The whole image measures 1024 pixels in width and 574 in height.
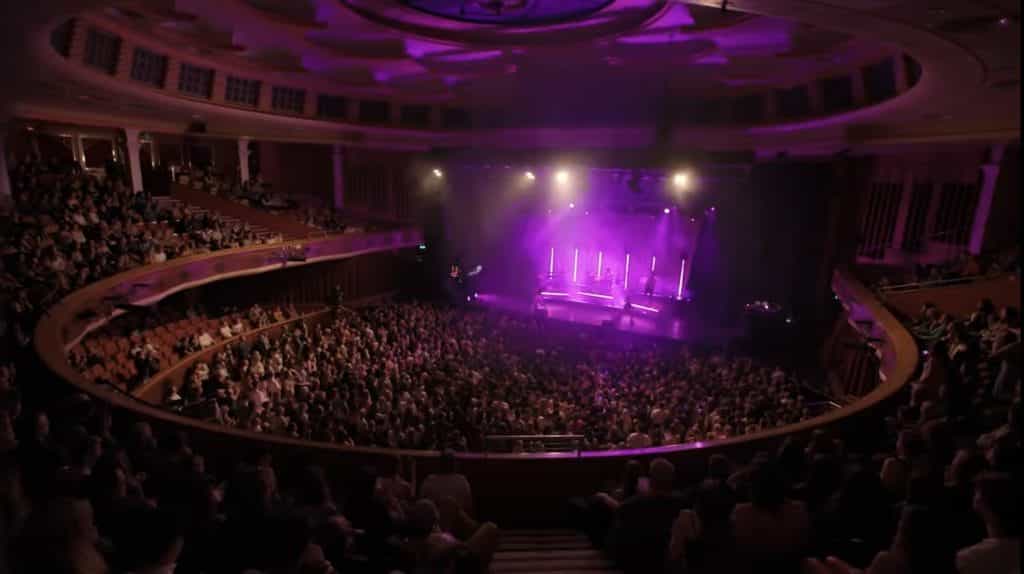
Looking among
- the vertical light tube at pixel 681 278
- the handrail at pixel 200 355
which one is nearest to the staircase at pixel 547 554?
the handrail at pixel 200 355

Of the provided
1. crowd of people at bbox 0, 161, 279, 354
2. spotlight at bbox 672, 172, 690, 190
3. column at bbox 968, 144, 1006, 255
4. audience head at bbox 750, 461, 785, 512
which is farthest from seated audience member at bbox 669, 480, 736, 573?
spotlight at bbox 672, 172, 690, 190

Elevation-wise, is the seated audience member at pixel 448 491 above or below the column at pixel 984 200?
below

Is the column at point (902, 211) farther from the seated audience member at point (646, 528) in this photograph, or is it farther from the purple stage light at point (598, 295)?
the seated audience member at point (646, 528)

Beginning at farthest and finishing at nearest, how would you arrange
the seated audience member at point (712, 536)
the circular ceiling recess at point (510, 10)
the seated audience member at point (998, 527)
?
the circular ceiling recess at point (510, 10) → the seated audience member at point (712, 536) → the seated audience member at point (998, 527)

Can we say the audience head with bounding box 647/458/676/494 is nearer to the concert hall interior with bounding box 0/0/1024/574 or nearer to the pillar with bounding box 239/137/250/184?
the concert hall interior with bounding box 0/0/1024/574

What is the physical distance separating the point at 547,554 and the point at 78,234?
11.2 meters

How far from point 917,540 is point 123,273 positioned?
1184 cm

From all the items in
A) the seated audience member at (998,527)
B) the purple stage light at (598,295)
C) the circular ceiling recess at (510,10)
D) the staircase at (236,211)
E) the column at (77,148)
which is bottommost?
the purple stage light at (598,295)

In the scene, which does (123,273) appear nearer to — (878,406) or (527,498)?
(527,498)

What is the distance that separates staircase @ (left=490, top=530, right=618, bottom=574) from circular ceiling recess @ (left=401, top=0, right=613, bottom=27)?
8334 millimetres

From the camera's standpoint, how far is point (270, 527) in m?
2.44

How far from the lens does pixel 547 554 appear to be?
3654 millimetres

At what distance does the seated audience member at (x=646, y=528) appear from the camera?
10.3ft

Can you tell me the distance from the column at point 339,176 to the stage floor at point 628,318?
6.54 m
